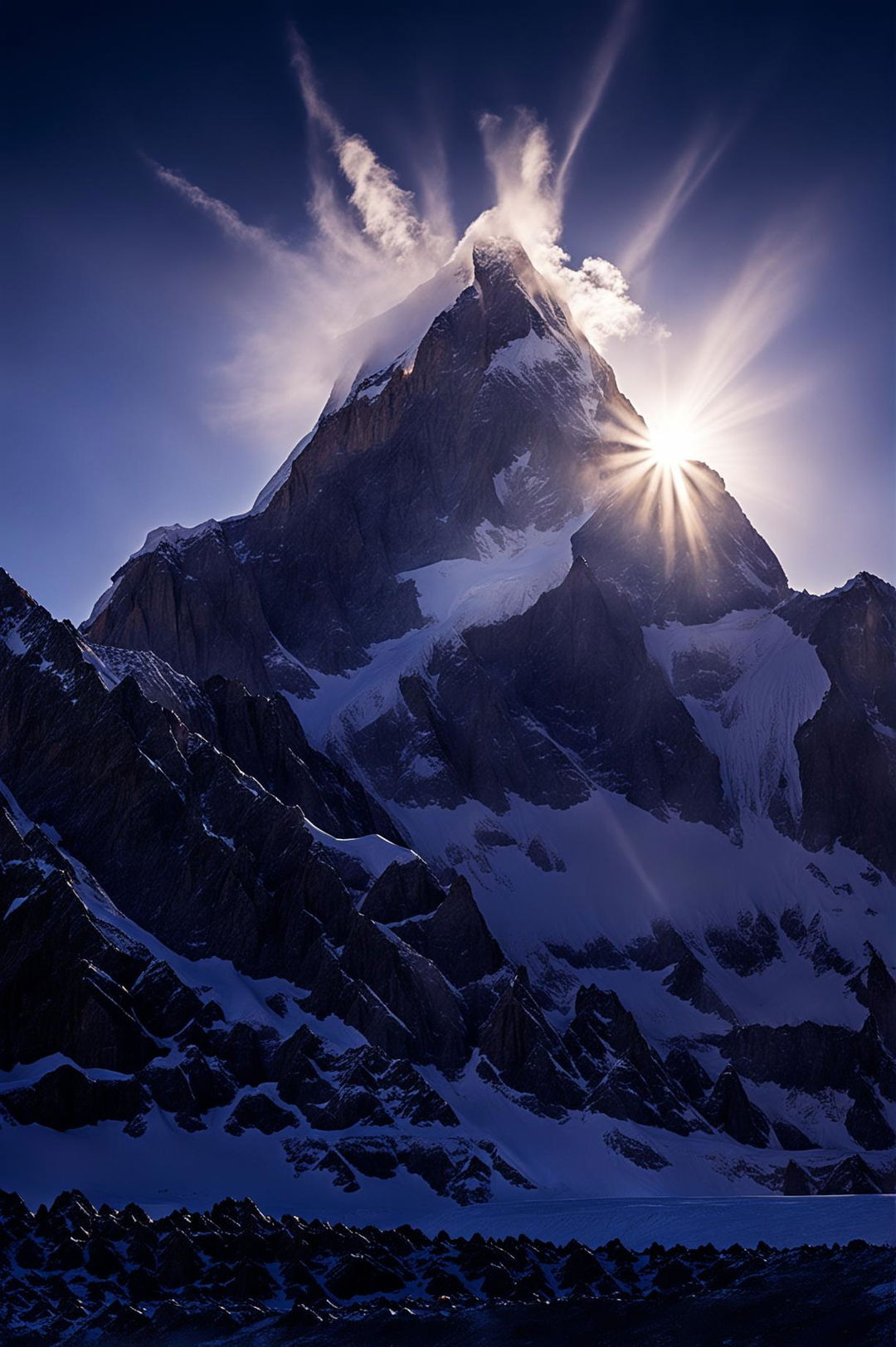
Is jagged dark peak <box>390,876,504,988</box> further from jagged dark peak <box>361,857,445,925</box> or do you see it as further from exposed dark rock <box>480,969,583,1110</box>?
exposed dark rock <box>480,969,583,1110</box>

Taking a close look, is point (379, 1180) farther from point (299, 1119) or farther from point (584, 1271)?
point (584, 1271)

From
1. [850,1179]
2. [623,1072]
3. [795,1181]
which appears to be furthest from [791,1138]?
[623,1072]

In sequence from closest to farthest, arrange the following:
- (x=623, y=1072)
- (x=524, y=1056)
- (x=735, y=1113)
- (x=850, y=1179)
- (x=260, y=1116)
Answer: (x=260, y=1116), (x=850, y=1179), (x=524, y=1056), (x=623, y=1072), (x=735, y=1113)

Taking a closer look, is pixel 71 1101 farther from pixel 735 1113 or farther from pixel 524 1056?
pixel 735 1113

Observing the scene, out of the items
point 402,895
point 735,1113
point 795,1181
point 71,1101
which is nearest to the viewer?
point 71,1101

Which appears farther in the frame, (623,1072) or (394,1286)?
(623,1072)

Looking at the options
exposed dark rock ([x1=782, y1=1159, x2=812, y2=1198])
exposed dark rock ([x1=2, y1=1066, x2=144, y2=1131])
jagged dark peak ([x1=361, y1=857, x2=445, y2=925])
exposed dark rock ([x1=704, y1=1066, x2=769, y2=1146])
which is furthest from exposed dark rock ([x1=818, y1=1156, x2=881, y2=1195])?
exposed dark rock ([x1=2, y1=1066, x2=144, y2=1131])

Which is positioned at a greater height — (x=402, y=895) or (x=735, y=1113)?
(x=402, y=895)

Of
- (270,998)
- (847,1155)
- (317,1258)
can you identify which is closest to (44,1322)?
(317,1258)
